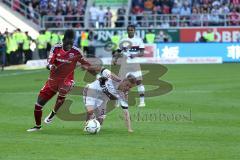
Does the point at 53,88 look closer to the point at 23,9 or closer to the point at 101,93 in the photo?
the point at 101,93

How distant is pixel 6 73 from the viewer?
120 ft

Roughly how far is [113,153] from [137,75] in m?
8.75

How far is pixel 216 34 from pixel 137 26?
5370 mm

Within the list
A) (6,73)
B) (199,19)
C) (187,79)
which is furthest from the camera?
(199,19)

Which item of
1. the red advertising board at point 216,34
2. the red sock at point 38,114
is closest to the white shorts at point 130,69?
the red sock at point 38,114

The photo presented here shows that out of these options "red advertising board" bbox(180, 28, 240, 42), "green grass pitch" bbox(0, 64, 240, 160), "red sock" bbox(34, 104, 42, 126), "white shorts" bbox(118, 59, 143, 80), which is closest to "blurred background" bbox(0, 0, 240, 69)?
"red advertising board" bbox(180, 28, 240, 42)

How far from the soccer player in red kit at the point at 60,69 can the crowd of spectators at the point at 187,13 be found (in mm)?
32854

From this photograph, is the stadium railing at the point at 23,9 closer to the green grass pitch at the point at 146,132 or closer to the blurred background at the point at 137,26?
the blurred background at the point at 137,26

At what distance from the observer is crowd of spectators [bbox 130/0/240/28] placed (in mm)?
48656

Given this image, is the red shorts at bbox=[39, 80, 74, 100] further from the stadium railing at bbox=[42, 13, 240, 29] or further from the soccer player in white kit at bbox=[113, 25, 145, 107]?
the stadium railing at bbox=[42, 13, 240, 29]

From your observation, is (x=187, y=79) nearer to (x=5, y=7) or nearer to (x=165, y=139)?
(x=165, y=139)

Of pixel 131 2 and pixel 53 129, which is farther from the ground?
pixel 131 2

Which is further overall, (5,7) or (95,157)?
(5,7)

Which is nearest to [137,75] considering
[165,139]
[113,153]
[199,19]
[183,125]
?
[183,125]
